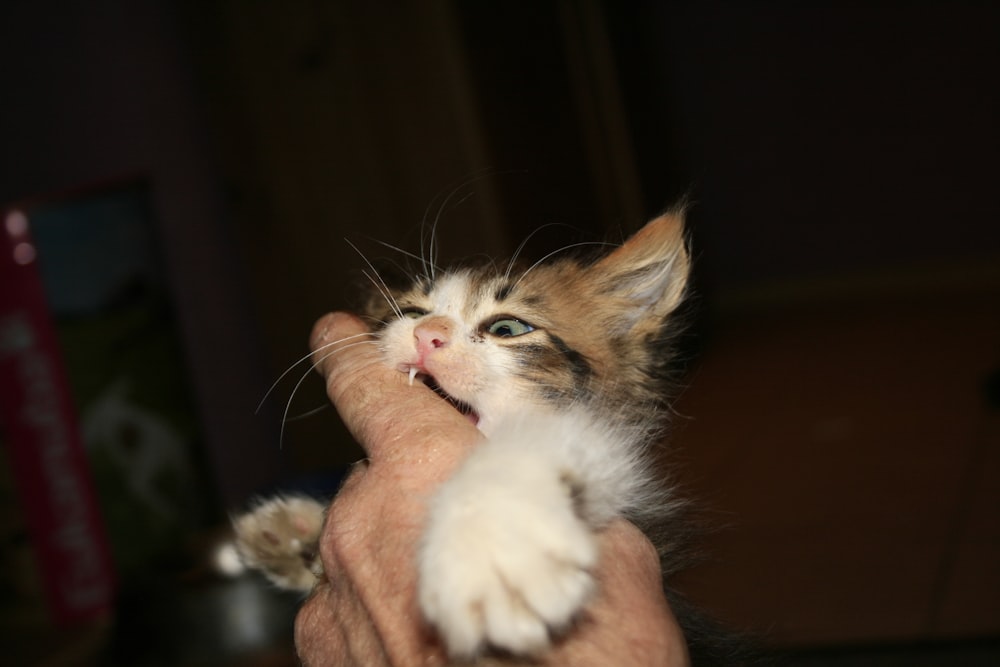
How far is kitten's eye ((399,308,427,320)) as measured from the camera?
1.17 metres

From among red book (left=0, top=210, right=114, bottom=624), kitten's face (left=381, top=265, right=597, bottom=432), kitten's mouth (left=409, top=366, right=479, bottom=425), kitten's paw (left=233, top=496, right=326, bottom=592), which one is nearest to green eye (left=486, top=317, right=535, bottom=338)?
kitten's face (left=381, top=265, right=597, bottom=432)

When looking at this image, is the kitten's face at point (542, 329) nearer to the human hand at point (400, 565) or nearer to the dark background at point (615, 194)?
the human hand at point (400, 565)

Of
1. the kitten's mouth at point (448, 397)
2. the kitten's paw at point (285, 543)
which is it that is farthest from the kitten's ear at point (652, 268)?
the kitten's paw at point (285, 543)

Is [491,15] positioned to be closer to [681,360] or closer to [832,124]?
[681,360]

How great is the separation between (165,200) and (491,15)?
4.54 ft

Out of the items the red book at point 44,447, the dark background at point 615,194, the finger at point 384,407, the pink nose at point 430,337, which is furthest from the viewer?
the red book at point 44,447

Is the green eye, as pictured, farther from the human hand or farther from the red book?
the red book

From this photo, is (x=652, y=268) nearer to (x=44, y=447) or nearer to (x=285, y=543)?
(x=285, y=543)

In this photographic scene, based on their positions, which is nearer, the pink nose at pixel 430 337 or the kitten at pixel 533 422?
the kitten at pixel 533 422

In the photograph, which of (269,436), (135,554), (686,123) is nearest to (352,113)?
(269,436)

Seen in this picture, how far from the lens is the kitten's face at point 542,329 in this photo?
1.02 m

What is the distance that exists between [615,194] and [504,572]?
2.91 meters

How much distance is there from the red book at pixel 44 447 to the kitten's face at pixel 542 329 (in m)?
1.48

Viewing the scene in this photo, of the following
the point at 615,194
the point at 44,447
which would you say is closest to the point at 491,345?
the point at 44,447
